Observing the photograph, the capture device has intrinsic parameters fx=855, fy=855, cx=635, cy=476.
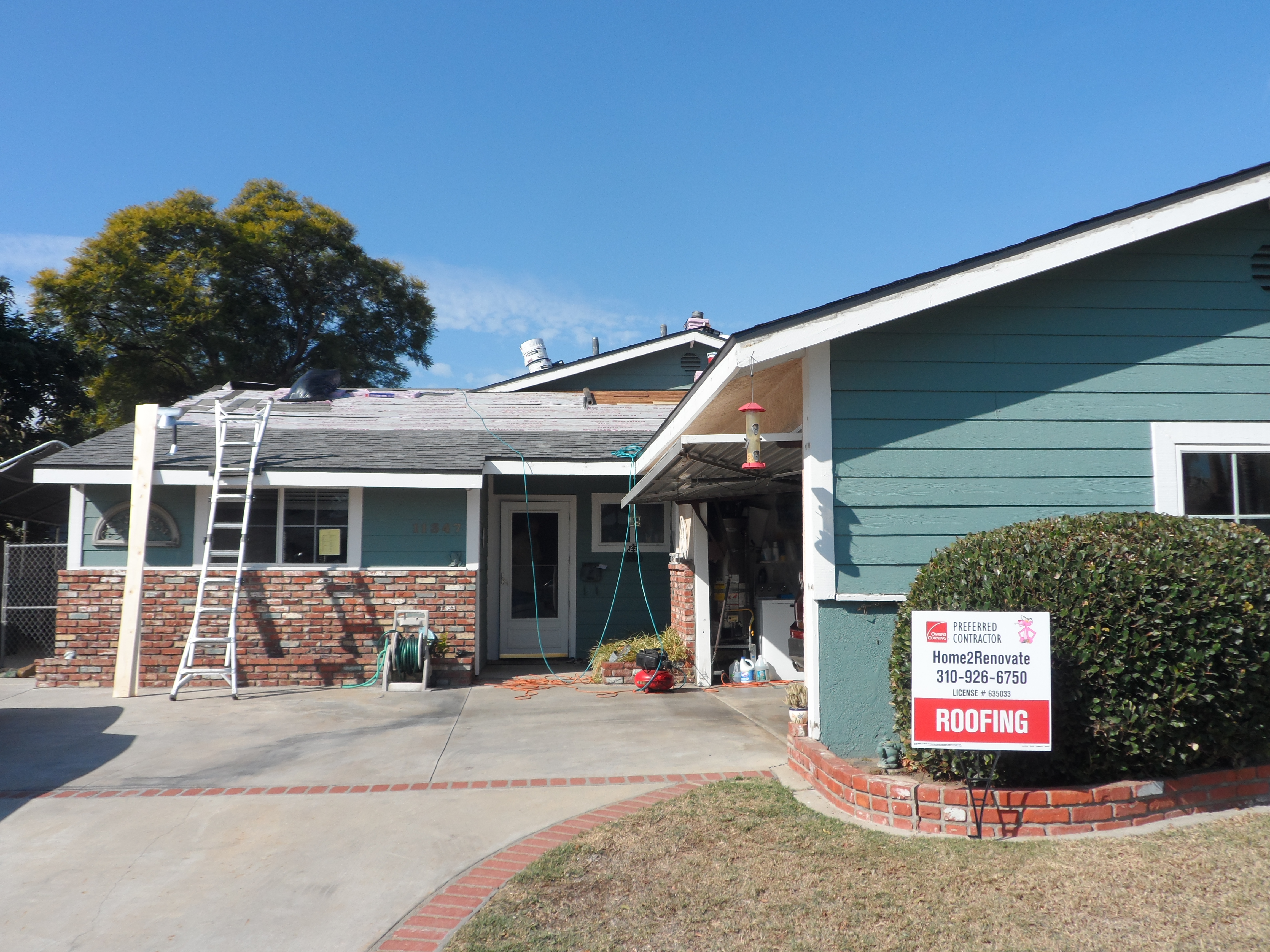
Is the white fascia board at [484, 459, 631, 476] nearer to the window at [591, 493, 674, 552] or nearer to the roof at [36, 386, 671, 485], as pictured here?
the roof at [36, 386, 671, 485]

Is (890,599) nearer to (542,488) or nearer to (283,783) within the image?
(283,783)

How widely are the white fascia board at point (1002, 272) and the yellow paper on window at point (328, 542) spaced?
6.27 m

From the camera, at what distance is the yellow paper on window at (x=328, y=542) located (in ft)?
32.4

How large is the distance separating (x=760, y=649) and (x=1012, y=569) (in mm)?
5968

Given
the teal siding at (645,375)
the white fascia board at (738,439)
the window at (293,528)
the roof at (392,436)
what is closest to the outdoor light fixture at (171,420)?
the roof at (392,436)

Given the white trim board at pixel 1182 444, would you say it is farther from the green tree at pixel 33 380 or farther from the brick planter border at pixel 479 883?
the green tree at pixel 33 380

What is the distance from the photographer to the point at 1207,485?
5691 mm

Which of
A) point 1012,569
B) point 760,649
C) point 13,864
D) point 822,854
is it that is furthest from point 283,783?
point 760,649

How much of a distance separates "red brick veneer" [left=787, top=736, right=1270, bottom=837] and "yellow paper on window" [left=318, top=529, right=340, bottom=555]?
6.99m

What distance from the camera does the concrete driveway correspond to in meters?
3.95

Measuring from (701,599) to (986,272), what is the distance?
5.17 metres

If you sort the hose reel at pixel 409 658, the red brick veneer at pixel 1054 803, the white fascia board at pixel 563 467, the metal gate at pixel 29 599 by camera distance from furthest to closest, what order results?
the metal gate at pixel 29 599
the white fascia board at pixel 563 467
the hose reel at pixel 409 658
the red brick veneer at pixel 1054 803

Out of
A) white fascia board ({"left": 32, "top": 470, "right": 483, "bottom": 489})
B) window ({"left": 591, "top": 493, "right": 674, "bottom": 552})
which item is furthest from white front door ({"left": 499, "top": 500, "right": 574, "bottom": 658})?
white fascia board ({"left": 32, "top": 470, "right": 483, "bottom": 489})

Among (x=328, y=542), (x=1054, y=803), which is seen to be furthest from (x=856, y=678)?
(x=328, y=542)
